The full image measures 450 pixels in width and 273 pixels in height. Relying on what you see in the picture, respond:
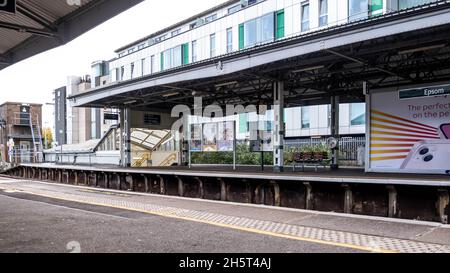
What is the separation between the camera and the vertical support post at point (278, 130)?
1684 centimetres

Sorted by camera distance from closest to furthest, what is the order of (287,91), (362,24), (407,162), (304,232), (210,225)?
(304,232), (210,225), (362,24), (407,162), (287,91)

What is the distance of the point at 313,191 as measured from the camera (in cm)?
1162

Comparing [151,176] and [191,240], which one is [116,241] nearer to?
[191,240]

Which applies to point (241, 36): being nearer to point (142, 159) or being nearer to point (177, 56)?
point (177, 56)

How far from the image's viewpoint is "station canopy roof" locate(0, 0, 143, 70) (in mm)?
7629

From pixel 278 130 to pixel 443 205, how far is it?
8.31 metres

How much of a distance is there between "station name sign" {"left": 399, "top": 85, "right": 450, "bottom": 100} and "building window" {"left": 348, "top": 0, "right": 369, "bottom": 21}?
13809 millimetres

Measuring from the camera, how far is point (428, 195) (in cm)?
955

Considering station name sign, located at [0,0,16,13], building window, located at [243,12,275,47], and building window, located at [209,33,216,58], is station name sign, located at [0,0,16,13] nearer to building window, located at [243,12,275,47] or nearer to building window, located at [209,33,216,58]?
building window, located at [243,12,275,47]

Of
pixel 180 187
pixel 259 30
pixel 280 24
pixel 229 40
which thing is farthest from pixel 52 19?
pixel 229 40

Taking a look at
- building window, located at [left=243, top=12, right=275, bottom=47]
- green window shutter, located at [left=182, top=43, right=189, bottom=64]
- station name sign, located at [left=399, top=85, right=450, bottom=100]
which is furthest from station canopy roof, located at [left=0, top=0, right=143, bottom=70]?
green window shutter, located at [left=182, top=43, right=189, bottom=64]

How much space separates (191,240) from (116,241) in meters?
1.29

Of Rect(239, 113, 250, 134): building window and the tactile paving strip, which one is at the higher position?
Rect(239, 113, 250, 134): building window
